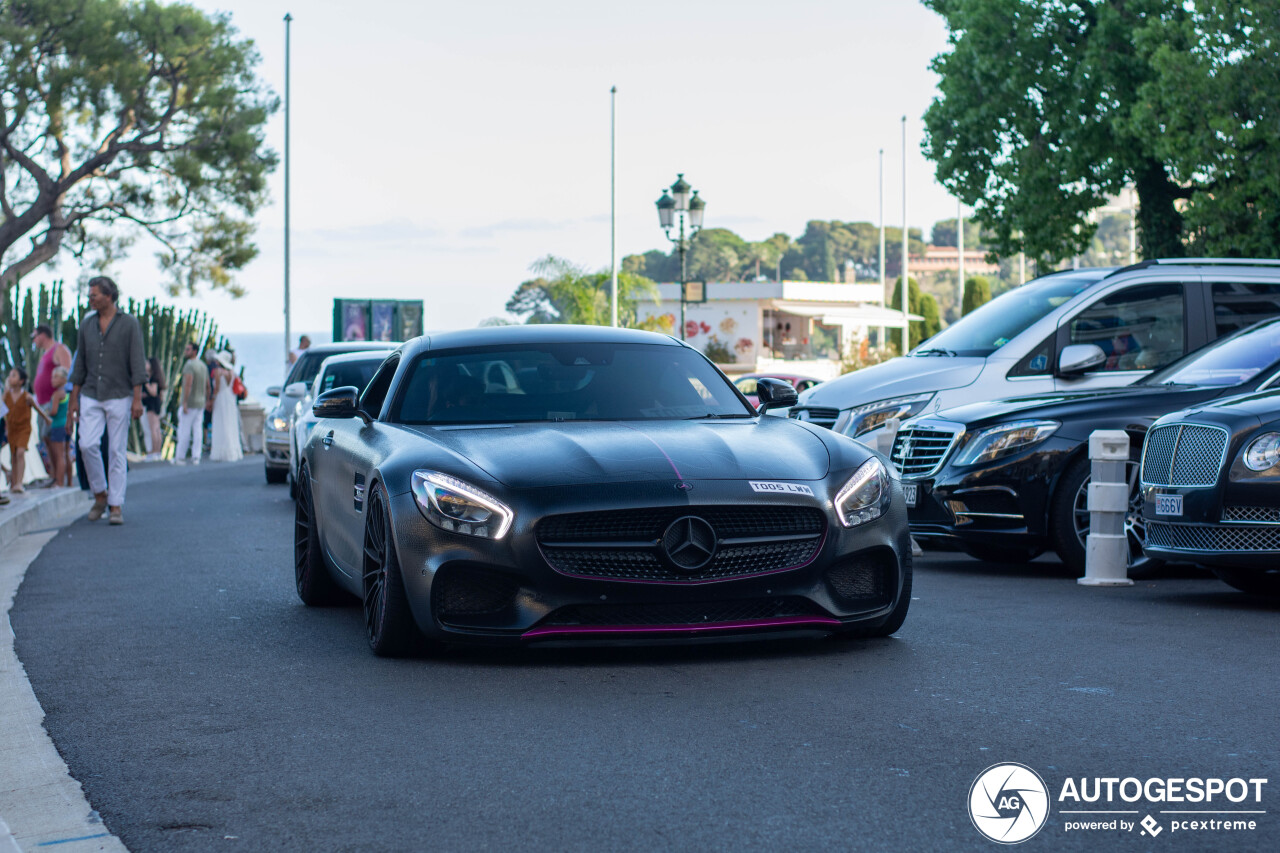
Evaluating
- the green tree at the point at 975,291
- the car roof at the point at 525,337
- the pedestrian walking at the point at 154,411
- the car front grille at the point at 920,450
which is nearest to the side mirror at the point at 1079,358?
the car front grille at the point at 920,450

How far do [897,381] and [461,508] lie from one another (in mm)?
→ 6707

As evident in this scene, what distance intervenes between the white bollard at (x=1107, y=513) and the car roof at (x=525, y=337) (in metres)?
2.69

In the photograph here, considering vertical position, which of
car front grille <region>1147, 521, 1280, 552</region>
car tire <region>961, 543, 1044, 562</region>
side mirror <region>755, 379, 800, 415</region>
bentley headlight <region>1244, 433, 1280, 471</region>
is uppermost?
side mirror <region>755, 379, 800, 415</region>

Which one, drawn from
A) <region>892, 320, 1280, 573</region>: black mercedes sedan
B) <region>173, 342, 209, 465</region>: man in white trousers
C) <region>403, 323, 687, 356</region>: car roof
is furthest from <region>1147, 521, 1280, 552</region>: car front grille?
<region>173, 342, 209, 465</region>: man in white trousers

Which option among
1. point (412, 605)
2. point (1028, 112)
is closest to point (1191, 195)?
point (1028, 112)

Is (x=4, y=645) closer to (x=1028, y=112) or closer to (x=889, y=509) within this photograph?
(x=889, y=509)

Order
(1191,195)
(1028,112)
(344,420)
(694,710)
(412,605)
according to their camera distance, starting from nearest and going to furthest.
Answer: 1. (694,710)
2. (412,605)
3. (344,420)
4. (1191,195)
5. (1028,112)

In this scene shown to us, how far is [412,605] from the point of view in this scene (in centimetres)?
626

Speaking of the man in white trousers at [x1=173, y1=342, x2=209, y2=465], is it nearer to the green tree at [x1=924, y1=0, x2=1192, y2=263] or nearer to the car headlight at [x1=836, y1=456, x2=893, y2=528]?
the green tree at [x1=924, y1=0, x2=1192, y2=263]

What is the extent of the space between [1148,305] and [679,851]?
895 centimetres

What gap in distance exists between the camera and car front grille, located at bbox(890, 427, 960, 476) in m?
10.2

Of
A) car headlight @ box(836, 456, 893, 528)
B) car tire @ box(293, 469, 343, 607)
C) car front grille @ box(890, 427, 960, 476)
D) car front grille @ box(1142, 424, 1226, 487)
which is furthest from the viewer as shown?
car front grille @ box(890, 427, 960, 476)

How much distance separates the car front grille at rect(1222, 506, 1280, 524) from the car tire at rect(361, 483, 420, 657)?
4.05 meters

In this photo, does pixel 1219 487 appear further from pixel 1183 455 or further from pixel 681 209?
pixel 681 209
